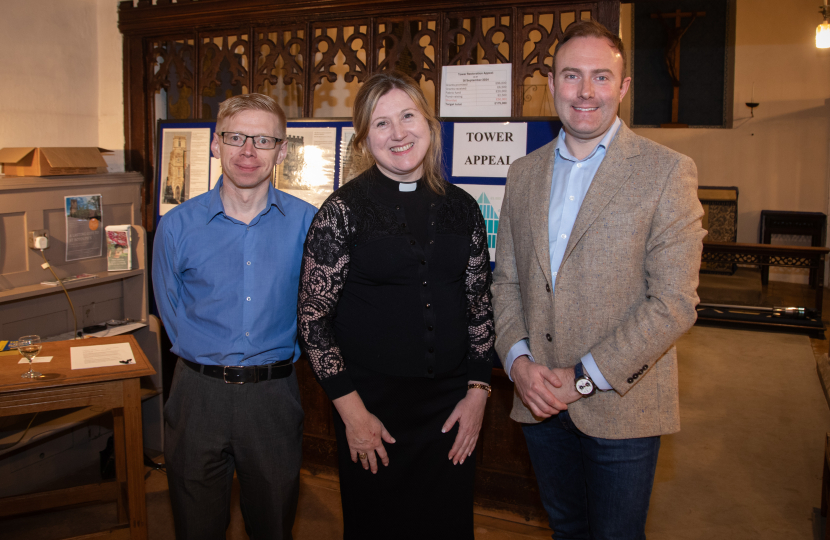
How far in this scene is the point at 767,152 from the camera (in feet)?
33.2

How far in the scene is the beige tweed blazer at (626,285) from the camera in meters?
1.54

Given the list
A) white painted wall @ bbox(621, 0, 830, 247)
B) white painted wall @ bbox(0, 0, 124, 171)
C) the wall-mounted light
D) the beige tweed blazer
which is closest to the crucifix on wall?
white painted wall @ bbox(621, 0, 830, 247)

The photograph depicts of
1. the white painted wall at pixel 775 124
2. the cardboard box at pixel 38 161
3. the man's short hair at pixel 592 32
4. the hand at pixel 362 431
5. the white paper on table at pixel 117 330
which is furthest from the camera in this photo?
the white painted wall at pixel 775 124

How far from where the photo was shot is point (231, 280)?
1.93 m

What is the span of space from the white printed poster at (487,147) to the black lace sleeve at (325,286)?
4.55 feet

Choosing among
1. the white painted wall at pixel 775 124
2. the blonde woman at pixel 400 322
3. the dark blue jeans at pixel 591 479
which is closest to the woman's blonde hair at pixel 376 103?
the blonde woman at pixel 400 322

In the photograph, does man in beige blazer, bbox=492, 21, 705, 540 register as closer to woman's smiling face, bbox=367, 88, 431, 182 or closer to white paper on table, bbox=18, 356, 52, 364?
woman's smiling face, bbox=367, 88, 431, 182

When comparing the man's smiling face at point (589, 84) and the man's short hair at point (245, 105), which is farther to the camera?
the man's short hair at point (245, 105)

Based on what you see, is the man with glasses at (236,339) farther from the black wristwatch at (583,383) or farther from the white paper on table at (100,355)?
the black wristwatch at (583,383)

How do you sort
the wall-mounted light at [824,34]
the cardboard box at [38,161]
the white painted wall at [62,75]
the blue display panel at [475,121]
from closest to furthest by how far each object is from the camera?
the blue display panel at [475,121], the cardboard box at [38,161], the white painted wall at [62,75], the wall-mounted light at [824,34]

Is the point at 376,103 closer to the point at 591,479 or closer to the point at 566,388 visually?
the point at 566,388

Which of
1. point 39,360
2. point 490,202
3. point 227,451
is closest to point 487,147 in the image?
point 490,202

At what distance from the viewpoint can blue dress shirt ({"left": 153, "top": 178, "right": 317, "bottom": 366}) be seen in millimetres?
1923

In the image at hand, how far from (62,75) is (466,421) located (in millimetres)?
3193
